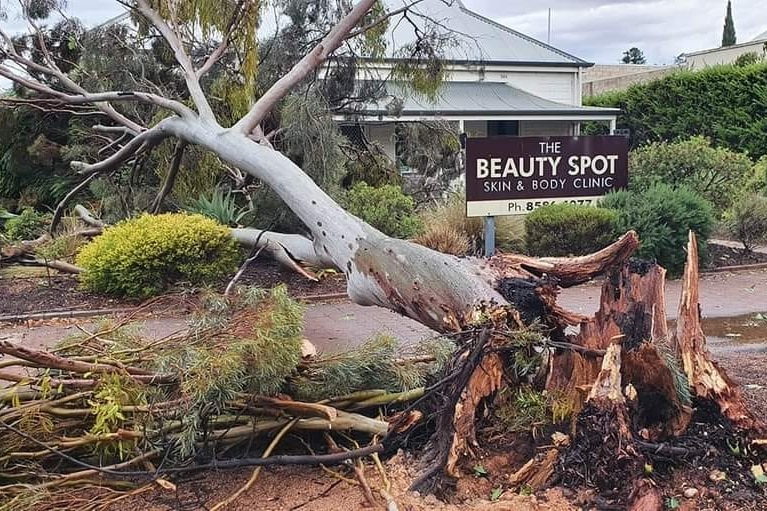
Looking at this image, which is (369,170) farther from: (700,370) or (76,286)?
(700,370)

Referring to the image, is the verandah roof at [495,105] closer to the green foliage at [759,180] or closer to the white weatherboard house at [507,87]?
the white weatherboard house at [507,87]

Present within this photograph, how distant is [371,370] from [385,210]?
6967 millimetres

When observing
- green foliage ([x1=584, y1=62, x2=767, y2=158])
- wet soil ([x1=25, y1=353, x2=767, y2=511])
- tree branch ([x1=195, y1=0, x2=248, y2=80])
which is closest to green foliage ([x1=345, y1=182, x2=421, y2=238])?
tree branch ([x1=195, y1=0, x2=248, y2=80])

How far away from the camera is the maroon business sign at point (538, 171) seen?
35.9 ft

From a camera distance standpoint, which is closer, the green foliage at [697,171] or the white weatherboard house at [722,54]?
the green foliage at [697,171]

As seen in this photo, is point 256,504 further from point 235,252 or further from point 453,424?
point 235,252

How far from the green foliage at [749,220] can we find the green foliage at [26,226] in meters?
12.3

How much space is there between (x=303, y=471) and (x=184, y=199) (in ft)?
29.8

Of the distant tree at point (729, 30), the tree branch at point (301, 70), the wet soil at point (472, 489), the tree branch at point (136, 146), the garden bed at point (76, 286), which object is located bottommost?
the garden bed at point (76, 286)

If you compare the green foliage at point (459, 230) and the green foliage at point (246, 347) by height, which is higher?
the green foliage at point (246, 347)

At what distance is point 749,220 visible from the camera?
41.0 ft

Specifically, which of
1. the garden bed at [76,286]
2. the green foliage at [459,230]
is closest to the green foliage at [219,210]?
the garden bed at [76,286]

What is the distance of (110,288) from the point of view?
960 cm

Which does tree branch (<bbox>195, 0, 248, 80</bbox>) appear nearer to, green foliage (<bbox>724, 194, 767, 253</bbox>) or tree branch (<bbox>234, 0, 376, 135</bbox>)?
tree branch (<bbox>234, 0, 376, 135</bbox>)
